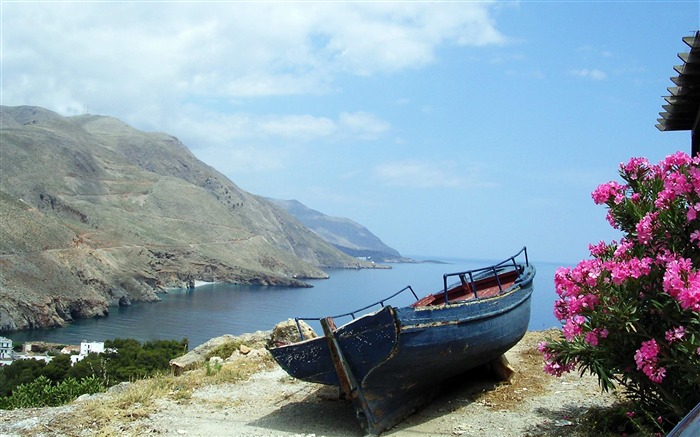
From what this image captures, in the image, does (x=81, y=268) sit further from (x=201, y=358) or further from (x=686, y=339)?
(x=686, y=339)

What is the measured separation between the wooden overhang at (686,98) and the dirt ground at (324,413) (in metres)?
3.92

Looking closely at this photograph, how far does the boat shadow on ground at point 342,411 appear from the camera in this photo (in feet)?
27.0

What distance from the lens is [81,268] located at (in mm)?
93000

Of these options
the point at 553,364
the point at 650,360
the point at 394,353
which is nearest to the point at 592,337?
the point at 650,360

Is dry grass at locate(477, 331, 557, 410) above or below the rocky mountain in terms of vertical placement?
below

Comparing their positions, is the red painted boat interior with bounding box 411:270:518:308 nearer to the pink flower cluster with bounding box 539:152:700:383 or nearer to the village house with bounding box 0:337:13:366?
the pink flower cluster with bounding box 539:152:700:383

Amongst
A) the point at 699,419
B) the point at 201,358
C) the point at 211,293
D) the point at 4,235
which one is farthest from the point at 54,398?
the point at 211,293

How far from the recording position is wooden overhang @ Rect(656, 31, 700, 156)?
23.0 ft

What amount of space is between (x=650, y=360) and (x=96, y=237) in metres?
115

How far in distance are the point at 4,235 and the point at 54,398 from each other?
8288 cm

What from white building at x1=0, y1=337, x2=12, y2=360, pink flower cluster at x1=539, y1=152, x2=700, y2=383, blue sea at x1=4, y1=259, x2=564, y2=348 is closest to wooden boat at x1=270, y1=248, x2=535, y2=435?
pink flower cluster at x1=539, y1=152, x2=700, y2=383

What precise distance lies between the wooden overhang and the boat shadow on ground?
4724mm

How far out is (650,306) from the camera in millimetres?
5594

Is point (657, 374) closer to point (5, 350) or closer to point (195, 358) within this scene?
point (195, 358)
